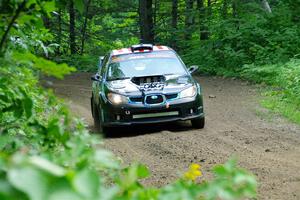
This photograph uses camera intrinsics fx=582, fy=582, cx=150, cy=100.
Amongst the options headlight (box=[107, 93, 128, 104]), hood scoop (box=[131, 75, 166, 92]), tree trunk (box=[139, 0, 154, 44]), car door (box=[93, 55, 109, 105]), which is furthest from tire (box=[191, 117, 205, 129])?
tree trunk (box=[139, 0, 154, 44])

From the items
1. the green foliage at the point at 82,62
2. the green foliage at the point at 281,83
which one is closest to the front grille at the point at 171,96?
the green foliage at the point at 281,83

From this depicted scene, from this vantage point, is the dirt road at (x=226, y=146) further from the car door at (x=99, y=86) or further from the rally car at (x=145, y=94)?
the car door at (x=99, y=86)

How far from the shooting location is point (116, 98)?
11.6m

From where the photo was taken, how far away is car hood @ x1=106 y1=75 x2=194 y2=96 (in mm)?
11547

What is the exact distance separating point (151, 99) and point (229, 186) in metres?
10.1

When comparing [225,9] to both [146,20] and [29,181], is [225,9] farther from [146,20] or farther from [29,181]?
[29,181]

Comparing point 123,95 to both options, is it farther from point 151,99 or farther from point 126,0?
point 126,0

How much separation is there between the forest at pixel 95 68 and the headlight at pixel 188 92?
2.33 metres

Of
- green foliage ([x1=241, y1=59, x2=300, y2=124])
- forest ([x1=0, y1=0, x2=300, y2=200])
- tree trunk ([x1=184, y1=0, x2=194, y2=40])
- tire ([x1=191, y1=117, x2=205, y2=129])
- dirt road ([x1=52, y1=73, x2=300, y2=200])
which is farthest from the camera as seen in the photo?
tree trunk ([x1=184, y1=0, x2=194, y2=40])

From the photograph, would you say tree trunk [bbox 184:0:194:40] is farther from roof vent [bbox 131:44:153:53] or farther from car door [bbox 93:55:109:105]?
car door [bbox 93:55:109:105]

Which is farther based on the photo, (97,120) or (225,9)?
(225,9)

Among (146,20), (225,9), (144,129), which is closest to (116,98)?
(144,129)

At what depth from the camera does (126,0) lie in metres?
35.8

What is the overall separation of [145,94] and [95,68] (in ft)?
63.2
